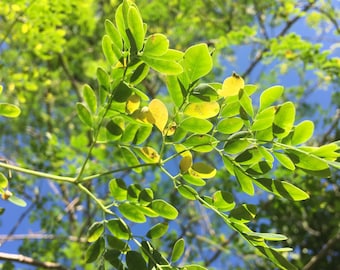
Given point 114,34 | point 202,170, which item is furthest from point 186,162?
point 114,34

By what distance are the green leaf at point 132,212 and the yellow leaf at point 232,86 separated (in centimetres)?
26

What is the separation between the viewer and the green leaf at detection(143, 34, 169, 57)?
0.69m

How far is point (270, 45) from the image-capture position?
2225 millimetres

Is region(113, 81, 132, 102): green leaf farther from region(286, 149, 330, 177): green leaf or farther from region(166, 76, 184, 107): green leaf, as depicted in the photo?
region(286, 149, 330, 177): green leaf

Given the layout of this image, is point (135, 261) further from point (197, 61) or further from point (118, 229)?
point (197, 61)

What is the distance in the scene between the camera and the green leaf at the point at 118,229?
2.84 ft

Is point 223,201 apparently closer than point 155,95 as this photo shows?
Yes

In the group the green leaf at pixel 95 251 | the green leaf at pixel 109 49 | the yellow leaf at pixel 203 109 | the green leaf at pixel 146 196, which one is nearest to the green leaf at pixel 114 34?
the green leaf at pixel 109 49

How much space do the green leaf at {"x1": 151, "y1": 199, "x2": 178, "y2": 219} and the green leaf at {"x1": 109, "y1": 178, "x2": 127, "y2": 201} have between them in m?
0.10

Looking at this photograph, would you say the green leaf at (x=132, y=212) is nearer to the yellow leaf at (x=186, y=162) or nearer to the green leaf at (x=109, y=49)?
the yellow leaf at (x=186, y=162)

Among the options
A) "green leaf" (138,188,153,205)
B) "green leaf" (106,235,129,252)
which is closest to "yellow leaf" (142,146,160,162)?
"green leaf" (138,188,153,205)

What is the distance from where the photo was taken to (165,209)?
0.81m

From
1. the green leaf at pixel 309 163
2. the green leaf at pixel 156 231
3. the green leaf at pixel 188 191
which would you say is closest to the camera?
the green leaf at pixel 309 163

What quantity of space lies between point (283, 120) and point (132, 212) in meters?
0.32
